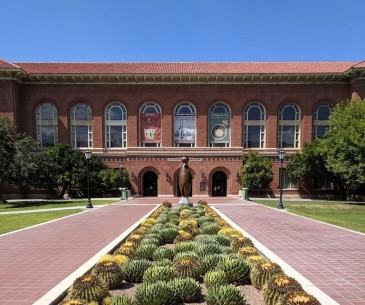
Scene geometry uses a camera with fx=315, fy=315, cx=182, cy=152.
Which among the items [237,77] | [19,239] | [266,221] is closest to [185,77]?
[237,77]

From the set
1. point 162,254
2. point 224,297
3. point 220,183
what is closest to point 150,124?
point 220,183

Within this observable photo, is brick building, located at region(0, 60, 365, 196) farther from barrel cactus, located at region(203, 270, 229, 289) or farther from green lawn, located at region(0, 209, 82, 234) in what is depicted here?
barrel cactus, located at region(203, 270, 229, 289)

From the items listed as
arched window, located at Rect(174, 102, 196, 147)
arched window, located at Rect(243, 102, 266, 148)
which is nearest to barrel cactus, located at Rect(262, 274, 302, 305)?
arched window, located at Rect(174, 102, 196, 147)

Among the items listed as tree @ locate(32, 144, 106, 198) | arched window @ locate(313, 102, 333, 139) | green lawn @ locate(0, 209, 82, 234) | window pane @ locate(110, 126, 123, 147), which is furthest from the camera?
window pane @ locate(110, 126, 123, 147)

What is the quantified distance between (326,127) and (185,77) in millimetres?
15588

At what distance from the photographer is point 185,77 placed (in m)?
31.9

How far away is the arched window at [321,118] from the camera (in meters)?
32.6

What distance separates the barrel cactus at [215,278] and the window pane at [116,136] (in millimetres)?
28905

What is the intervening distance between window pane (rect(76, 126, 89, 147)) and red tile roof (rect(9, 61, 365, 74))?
5.75 metres

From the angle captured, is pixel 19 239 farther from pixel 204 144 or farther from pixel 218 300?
pixel 204 144

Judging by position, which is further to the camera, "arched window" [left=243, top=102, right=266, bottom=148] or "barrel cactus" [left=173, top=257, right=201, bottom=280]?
"arched window" [left=243, top=102, right=266, bottom=148]

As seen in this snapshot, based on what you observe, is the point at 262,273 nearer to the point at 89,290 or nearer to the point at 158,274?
the point at 158,274

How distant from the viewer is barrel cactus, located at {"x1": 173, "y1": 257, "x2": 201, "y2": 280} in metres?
5.74

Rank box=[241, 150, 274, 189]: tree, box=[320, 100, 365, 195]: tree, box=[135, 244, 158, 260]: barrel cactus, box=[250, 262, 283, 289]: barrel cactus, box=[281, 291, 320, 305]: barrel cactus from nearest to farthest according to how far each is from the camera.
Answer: box=[281, 291, 320, 305]: barrel cactus → box=[250, 262, 283, 289]: barrel cactus → box=[135, 244, 158, 260]: barrel cactus → box=[320, 100, 365, 195]: tree → box=[241, 150, 274, 189]: tree
